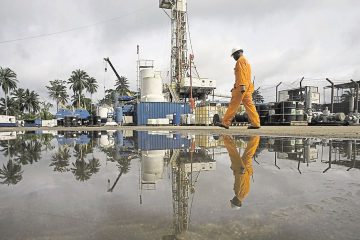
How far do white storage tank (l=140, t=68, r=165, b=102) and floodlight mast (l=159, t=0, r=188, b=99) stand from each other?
11826mm

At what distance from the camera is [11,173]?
8.23 ft

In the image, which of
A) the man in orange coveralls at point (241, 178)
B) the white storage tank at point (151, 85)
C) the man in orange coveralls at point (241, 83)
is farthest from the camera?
the white storage tank at point (151, 85)

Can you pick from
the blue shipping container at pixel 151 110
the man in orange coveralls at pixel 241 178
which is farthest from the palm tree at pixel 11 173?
the blue shipping container at pixel 151 110

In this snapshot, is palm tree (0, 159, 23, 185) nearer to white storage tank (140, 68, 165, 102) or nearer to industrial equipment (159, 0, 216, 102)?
white storage tank (140, 68, 165, 102)

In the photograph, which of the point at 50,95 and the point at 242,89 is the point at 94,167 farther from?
the point at 50,95

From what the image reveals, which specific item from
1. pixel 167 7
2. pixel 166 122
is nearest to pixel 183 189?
pixel 166 122

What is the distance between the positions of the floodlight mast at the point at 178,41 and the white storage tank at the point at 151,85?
1183cm

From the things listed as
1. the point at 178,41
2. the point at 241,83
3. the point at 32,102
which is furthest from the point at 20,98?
the point at 241,83

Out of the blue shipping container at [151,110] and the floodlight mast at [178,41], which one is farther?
the floodlight mast at [178,41]

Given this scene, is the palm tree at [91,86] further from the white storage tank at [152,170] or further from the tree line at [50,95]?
the white storage tank at [152,170]

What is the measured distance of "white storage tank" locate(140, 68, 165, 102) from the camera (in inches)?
1331

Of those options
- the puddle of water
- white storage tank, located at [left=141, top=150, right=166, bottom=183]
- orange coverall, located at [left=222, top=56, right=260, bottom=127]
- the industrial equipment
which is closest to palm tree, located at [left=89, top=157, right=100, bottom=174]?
the puddle of water

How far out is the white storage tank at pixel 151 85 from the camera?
111 ft

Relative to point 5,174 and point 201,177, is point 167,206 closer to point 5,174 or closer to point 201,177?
point 201,177
